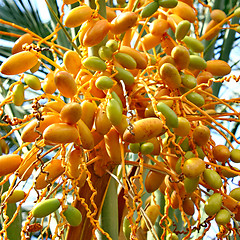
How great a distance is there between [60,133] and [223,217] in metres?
0.29

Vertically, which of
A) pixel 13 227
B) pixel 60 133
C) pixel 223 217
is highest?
pixel 60 133

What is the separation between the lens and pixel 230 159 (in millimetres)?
782

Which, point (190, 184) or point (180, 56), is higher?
point (180, 56)

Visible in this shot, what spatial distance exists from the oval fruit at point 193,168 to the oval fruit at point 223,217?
0.08 metres

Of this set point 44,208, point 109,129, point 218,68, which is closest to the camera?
point 44,208

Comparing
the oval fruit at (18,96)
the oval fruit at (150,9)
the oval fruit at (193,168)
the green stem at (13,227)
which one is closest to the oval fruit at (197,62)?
the oval fruit at (150,9)

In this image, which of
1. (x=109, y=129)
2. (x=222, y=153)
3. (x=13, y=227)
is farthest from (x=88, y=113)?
(x=13, y=227)

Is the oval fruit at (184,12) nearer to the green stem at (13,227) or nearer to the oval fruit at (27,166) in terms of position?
the oval fruit at (27,166)

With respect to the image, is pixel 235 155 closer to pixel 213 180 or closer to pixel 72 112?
pixel 213 180

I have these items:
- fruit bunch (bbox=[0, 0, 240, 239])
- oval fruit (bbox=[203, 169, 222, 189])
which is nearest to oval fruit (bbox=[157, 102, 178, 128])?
fruit bunch (bbox=[0, 0, 240, 239])

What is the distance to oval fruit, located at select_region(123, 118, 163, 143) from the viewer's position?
2.00 ft

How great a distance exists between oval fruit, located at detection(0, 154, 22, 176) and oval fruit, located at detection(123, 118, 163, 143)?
0.60 ft

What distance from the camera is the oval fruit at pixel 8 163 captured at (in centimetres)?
65

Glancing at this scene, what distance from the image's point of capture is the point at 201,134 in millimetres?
726
